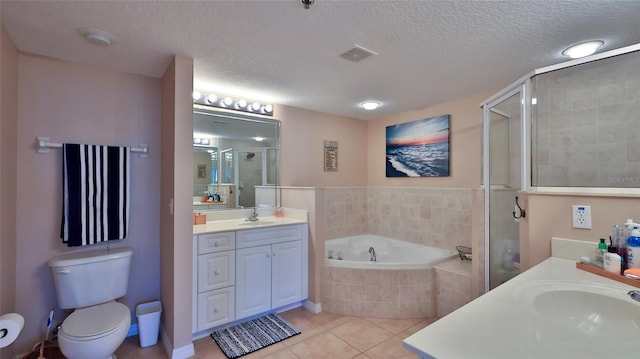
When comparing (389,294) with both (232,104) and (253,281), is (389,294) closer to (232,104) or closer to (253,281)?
(253,281)

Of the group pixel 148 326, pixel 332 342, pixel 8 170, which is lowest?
pixel 332 342

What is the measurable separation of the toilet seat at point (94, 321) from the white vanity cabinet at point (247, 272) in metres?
0.50

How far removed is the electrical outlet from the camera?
149cm

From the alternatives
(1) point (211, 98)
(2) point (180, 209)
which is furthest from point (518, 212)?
(1) point (211, 98)

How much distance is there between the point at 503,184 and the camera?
2.29 meters

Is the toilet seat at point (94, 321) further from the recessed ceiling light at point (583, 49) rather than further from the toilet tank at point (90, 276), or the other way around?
the recessed ceiling light at point (583, 49)

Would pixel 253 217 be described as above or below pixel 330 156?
below

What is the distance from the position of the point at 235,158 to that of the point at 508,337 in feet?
9.44

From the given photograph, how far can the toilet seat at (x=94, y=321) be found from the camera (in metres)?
1.74

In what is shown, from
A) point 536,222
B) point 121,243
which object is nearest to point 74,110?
point 121,243

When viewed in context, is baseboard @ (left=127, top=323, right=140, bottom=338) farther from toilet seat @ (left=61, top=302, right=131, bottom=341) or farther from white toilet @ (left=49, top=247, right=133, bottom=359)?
toilet seat @ (left=61, top=302, right=131, bottom=341)

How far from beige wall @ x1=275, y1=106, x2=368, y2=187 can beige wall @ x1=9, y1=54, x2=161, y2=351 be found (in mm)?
1412

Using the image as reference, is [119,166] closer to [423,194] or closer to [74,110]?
[74,110]

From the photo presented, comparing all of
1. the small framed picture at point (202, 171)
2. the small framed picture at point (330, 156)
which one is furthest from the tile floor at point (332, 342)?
the small framed picture at point (330, 156)
